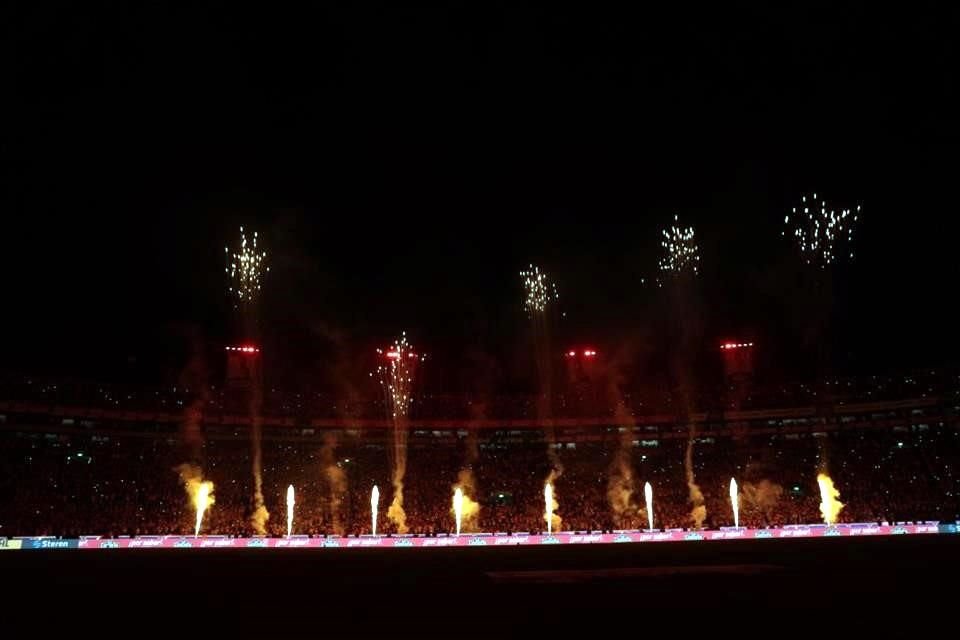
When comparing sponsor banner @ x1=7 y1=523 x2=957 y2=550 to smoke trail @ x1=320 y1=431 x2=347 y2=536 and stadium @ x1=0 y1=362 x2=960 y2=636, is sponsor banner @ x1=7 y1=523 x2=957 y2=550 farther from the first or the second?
smoke trail @ x1=320 y1=431 x2=347 y2=536

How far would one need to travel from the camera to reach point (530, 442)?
1901 inches

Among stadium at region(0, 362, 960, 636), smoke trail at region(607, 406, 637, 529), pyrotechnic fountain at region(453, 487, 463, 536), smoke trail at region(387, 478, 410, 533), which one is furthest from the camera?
smoke trail at region(607, 406, 637, 529)

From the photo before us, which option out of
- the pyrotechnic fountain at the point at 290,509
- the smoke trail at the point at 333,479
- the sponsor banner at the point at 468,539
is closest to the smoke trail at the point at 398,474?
the smoke trail at the point at 333,479

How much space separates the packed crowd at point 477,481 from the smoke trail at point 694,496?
319 millimetres

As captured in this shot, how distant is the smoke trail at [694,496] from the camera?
37303 millimetres

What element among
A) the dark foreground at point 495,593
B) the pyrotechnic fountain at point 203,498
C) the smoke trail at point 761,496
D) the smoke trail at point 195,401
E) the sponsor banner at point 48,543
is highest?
the smoke trail at point 195,401

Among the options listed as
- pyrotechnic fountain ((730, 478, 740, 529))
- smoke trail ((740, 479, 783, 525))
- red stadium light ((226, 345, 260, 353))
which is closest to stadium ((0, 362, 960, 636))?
smoke trail ((740, 479, 783, 525))

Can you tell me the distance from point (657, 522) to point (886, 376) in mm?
20621

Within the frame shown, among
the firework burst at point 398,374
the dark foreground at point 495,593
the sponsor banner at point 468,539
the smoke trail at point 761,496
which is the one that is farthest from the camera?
the firework burst at point 398,374

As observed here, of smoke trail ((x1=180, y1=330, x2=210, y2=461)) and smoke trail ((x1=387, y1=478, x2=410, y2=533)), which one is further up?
smoke trail ((x1=180, y1=330, x2=210, y2=461))

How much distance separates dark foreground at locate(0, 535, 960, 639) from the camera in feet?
35.5

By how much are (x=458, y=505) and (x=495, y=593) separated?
2608 cm

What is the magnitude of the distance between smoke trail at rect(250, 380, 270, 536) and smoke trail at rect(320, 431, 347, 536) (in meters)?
3.58

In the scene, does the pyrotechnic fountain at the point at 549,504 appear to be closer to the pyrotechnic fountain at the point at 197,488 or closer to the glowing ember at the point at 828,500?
the glowing ember at the point at 828,500
